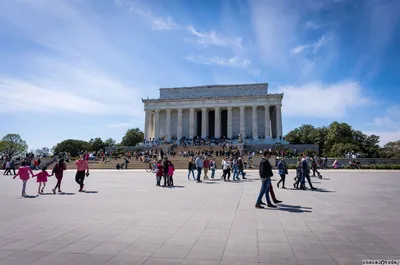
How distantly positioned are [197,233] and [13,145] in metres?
94.3

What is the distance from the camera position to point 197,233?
5637 millimetres

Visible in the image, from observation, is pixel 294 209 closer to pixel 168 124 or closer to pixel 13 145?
pixel 168 124

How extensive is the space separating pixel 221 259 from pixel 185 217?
3090mm

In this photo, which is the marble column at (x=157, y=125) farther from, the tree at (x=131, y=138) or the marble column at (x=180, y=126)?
→ the tree at (x=131, y=138)

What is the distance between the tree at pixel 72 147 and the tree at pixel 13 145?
43.2 feet

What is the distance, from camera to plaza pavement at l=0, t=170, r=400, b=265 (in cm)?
432

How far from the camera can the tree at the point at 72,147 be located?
74.4 metres

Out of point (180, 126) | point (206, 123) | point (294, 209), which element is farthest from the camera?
point (180, 126)

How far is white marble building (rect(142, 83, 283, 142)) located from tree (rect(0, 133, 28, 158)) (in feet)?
154

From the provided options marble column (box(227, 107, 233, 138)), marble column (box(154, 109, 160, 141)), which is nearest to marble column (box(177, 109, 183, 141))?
marble column (box(154, 109, 160, 141))

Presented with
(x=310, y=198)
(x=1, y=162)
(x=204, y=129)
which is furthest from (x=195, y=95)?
(x=310, y=198)

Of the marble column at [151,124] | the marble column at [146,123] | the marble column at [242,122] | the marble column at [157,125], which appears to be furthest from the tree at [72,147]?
the marble column at [242,122]

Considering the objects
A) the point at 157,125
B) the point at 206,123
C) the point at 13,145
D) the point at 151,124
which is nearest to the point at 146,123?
the point at 157,125

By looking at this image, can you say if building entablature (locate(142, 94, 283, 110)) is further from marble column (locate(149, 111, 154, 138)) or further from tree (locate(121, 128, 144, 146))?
tree (locate(121, 128, 144, 146))
